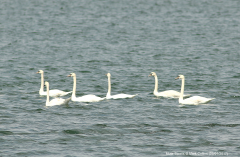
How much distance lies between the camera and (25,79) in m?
31.1

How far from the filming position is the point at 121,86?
96.1 feet

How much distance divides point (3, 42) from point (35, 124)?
32.1m

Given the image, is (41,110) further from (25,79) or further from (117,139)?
(25,79)

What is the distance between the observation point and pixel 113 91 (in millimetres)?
27906

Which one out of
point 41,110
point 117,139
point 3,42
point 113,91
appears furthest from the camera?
point 3,42

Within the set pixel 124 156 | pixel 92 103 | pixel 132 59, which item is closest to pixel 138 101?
pixel 92 103

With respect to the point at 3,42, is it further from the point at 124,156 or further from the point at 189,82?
the point at 124,156

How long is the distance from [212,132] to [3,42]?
35.6 meters

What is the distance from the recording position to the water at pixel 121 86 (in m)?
16.8

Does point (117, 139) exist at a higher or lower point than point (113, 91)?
lower

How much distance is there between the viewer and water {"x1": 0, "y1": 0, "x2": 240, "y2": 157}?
1677 centimetres

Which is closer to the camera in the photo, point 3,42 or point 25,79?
point 25,79

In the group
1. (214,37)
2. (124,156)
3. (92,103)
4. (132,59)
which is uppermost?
(214,37)

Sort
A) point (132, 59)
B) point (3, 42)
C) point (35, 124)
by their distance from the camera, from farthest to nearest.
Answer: point (3, 42) < point (132, 59) < point (35, 124)
